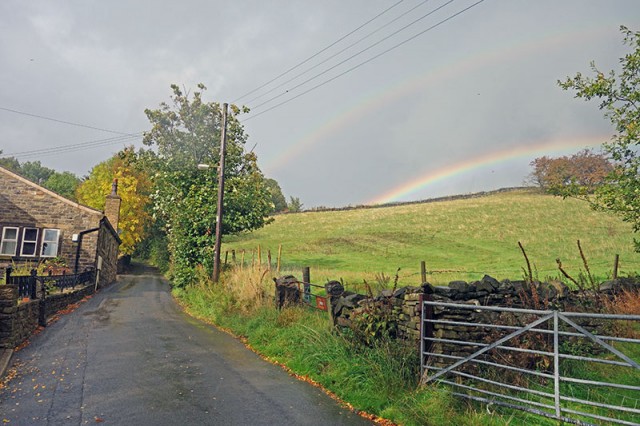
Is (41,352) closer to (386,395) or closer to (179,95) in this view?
(386,395)

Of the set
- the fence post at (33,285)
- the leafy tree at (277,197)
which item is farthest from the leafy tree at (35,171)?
the fence post at (33,285)

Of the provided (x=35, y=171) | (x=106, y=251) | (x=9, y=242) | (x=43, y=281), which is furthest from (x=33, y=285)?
(x=35, y=171)

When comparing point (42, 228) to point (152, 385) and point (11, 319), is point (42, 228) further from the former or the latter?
point (152, 385)

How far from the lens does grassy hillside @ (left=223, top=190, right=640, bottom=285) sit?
91.5ft

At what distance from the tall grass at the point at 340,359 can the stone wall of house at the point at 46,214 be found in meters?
17.3

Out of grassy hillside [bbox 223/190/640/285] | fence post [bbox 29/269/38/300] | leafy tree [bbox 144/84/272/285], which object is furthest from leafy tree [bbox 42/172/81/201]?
fence post [bbox 29/269/38/300]

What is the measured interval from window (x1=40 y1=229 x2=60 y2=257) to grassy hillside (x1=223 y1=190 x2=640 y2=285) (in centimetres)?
1357

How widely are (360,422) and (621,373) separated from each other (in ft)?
15.7

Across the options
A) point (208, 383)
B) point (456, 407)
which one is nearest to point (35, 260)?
point (208, 383)

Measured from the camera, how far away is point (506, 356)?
7039 mm

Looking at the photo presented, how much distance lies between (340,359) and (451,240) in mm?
35570

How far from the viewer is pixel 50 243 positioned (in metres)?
26.8

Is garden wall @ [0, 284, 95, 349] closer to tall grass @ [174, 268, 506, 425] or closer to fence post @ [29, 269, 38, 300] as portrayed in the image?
fence post @ [29, 269, 38, 300]

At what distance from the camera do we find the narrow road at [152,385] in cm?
626
